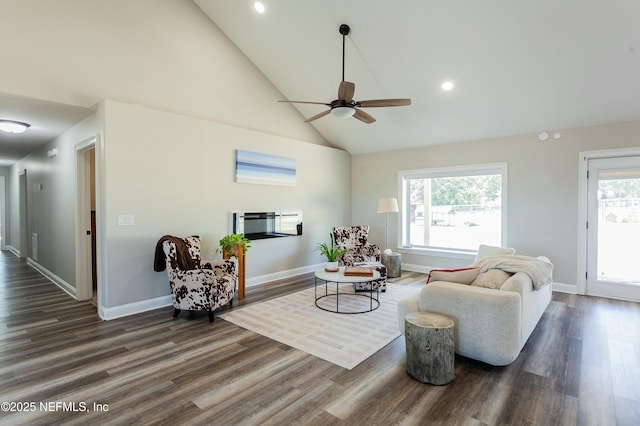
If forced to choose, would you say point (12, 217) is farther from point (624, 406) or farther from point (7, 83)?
point (624, 406)

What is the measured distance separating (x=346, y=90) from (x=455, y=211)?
4.00 metres

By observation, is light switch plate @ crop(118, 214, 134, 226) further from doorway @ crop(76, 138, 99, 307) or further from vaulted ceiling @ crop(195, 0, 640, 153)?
vaulted ceiling @ crop(195, 0, 640, 153)

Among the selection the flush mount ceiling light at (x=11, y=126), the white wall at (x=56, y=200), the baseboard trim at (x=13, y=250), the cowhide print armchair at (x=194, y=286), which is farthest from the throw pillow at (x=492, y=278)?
the baseboard trim at (x=13, y=250)

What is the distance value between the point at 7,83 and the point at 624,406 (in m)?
6.43

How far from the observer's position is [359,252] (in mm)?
5898

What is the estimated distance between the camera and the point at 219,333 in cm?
355

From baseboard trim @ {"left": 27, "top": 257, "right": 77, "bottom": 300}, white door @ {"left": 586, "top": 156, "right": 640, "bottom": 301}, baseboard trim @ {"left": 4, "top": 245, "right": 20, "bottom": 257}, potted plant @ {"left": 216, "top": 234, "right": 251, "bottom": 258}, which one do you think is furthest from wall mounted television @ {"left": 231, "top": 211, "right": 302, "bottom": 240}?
baseboard trim @ {"left": 4, "top": 245, "right": 20, "bottom": 257}

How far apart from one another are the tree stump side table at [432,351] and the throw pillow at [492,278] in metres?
0.58

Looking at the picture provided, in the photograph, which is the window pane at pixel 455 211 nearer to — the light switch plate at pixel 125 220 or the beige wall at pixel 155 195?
the beige wall at pixel 155 195

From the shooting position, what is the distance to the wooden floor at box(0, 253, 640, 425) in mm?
2162

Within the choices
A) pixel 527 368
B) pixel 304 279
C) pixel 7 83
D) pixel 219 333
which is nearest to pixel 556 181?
pixel 527 368

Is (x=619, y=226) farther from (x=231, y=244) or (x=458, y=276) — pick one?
(x=231, y=244)

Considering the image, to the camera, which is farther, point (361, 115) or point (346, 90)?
point (361, 115)

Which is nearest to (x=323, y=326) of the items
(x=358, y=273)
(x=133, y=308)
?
(x=358, y=273)
